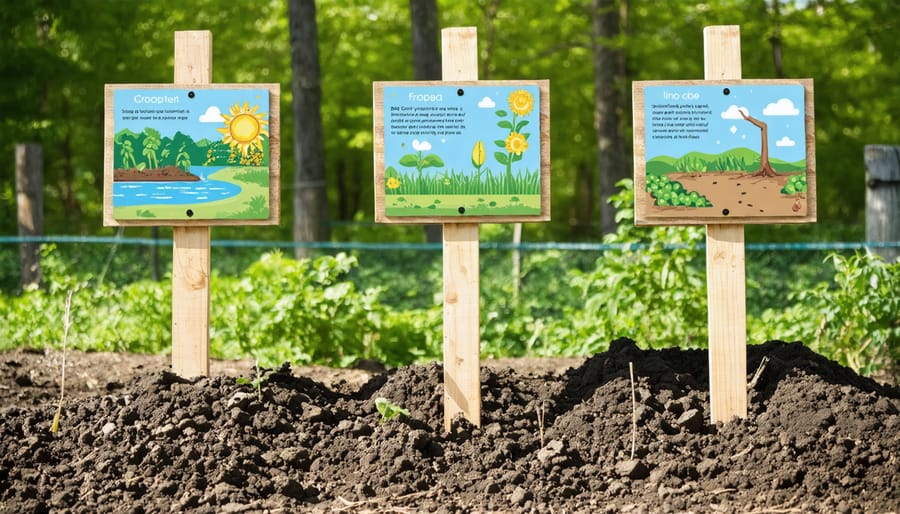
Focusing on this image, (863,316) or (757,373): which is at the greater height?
(863,316)

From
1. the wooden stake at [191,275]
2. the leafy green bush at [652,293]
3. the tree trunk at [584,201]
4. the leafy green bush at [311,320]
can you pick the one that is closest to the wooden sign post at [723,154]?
the wooden stake at [191,275]

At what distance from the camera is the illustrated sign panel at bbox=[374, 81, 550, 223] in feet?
16.0

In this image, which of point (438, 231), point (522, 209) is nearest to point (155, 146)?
point (522, 209)

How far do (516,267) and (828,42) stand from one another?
946 centimetres

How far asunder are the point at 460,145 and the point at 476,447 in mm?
1529

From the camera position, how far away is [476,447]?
14.8ft

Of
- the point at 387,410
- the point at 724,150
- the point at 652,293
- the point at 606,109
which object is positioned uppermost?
the point at 606,109

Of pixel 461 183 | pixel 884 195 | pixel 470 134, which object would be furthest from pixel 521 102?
pixel 884 195

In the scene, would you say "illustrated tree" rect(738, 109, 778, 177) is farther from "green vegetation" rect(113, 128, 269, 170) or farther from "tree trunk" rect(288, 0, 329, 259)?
"tree trunk" rect(288, 0, 329, 259)

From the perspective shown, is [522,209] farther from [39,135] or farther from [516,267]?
[39,135]

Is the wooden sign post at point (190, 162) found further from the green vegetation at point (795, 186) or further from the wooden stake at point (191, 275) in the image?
the green vegetation at point (795, 186)

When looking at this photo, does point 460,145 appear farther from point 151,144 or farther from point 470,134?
point 151,144

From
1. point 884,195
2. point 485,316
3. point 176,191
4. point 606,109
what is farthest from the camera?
point 606,109

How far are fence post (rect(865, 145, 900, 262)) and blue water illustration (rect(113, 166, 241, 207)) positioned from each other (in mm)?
5419
